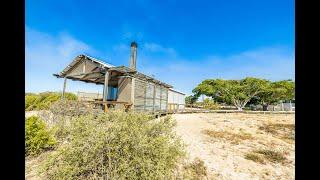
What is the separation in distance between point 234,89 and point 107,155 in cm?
4186

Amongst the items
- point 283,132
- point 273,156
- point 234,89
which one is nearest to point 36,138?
point 273,156

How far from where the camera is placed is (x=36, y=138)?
8797 millimetres

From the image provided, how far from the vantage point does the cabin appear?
15361mm

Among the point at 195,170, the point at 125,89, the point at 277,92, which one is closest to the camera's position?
the point at 195,170

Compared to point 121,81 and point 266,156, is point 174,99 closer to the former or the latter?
point 121,81

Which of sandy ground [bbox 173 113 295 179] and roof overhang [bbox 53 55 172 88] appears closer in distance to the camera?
sandy ground [bbox 173 113 295 179]

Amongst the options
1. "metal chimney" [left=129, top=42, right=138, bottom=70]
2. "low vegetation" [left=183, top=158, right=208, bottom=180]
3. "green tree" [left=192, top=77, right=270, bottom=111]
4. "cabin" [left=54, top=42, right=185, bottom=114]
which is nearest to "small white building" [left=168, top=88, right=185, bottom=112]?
"cabin" [left=54, top=42, right=185, bottom=114]

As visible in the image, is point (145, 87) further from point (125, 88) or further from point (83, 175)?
point (83, 175)

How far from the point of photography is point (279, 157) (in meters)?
9.55

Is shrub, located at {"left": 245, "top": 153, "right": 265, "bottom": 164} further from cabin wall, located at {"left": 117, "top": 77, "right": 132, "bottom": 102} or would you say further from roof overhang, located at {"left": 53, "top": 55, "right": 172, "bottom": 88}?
cabin wall, located at {"left": 117, "top": 77, "right": 132, "bottom": 102}

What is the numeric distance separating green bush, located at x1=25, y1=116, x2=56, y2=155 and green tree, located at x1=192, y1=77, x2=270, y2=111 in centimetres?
3871
